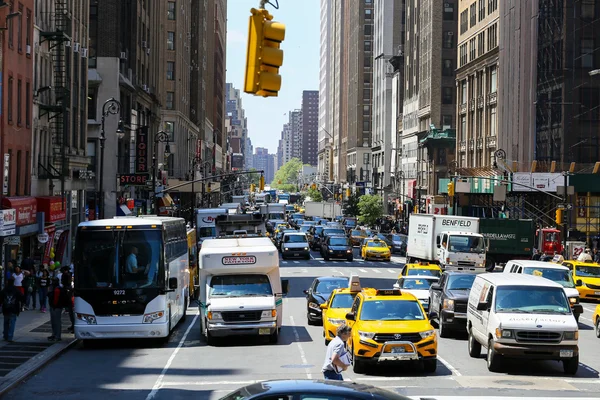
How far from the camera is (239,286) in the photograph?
26.7 meters

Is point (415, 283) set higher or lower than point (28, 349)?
higher

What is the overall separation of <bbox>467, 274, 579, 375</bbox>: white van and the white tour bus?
8882mm

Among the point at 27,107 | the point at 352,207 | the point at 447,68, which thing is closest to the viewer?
the point at 27,107

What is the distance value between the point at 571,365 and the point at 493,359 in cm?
164

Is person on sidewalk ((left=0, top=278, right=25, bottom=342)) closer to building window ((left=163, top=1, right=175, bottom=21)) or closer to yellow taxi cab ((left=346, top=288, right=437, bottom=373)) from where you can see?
yellow taxi cab ((left=346, top=288, right=437, bottom=373))

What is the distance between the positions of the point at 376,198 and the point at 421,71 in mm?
18676

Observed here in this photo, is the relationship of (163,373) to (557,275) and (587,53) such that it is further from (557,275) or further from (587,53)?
(587,53)

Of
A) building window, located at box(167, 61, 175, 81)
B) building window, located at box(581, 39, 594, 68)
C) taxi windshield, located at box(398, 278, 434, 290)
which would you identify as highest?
building window, located at box(167, 61, 175, 81)

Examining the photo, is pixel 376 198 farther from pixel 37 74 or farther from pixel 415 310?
pixel 415 310

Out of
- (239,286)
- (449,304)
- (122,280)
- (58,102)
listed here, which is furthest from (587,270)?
(58,102)

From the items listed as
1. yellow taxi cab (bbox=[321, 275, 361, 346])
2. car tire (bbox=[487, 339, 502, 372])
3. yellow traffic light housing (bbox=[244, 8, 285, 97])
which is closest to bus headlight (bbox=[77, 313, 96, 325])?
yellow taxi cab (bbox=[321, 275, 361, 346])

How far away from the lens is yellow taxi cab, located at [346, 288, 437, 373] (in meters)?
20.1

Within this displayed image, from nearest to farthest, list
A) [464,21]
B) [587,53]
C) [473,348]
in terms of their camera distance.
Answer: [473,348] → [587,53] → [464,21]

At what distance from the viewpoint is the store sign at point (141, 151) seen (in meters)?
74.2
